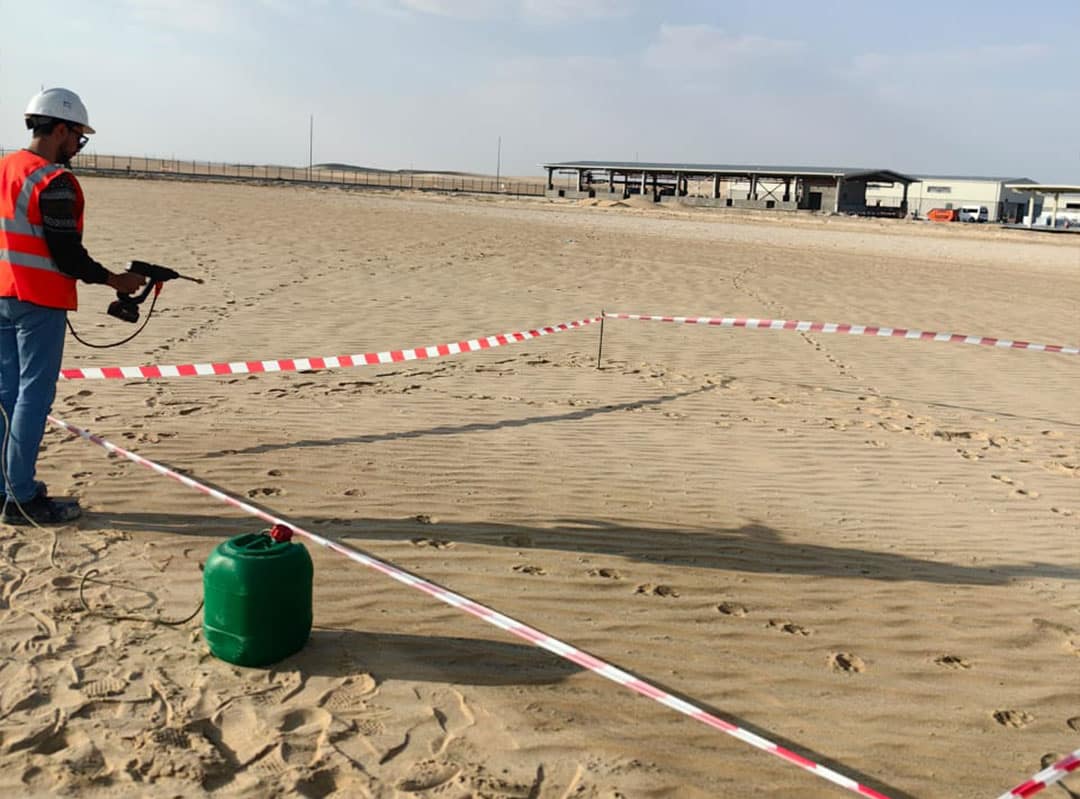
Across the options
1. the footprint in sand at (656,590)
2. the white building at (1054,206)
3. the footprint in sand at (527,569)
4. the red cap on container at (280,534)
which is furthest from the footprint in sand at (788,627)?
the white building at (1054,206)

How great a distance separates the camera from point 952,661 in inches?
173

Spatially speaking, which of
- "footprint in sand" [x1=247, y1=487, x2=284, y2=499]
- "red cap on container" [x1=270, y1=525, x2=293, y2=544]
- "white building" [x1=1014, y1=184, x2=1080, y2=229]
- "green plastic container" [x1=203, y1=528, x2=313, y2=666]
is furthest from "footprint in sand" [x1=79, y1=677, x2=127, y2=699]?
"white building" [x1=1014, y1=184, x2=1080, y2=229]

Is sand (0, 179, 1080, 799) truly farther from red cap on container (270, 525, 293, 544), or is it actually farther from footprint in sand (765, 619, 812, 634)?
red cap on container (270, 525, 293, 544)

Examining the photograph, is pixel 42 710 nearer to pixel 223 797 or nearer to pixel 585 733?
pixel 223 797

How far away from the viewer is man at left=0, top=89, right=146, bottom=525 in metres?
4.75

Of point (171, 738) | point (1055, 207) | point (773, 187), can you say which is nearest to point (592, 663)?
point (171, 738)

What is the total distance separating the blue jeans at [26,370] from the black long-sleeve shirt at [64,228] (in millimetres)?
276

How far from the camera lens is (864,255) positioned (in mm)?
27375

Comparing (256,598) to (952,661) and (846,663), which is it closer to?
(846,663)

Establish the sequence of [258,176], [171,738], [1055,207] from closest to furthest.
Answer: [171,738] → [1055,207] → [258,176]

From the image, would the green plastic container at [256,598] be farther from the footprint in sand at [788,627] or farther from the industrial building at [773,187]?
the industrial building at [773,187]

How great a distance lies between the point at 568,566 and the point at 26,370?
3140mm

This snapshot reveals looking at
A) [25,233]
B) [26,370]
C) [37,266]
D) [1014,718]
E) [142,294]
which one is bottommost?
[1014,718]

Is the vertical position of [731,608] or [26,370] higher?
[26,370]
